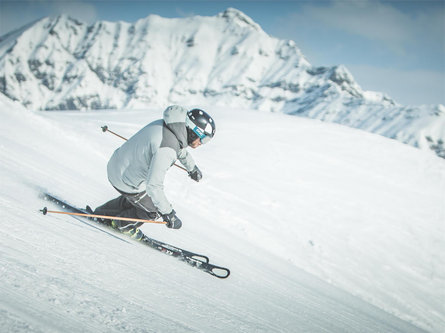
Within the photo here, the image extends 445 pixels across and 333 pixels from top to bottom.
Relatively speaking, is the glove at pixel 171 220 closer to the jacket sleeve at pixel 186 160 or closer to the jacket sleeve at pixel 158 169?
the jacket sleeve at pixel 158 169

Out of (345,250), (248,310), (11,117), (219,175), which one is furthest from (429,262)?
(11,117)

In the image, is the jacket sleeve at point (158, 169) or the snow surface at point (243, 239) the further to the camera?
the jacket sleeve at point (158, 169)

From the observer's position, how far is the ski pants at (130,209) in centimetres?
440

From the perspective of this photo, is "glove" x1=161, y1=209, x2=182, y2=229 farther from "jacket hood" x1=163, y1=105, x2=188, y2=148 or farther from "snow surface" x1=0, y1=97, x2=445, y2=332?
"jacket hood" x1=163, y1=105, x2=188, y2=148

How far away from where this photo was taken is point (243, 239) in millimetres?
8719

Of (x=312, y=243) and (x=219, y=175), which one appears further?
(x=219, y=175)

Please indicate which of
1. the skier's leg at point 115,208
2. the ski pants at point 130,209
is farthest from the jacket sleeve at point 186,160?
the skier's leg at point 115,208

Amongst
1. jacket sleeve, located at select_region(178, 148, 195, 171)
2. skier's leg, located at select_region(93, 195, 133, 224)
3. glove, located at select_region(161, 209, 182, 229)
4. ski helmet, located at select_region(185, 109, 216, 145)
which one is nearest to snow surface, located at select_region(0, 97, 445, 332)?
glove, located at select_region(161, 209, 182, 229)

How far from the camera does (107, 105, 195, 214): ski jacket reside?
3643mm

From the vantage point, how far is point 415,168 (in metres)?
20.6

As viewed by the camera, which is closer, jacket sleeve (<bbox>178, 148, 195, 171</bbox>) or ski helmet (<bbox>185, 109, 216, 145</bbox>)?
ski helmet (<bbox>185, 109, 216, 145</bbox>)

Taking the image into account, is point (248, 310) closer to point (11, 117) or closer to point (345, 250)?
point (345, 250)

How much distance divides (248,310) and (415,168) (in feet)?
70.3

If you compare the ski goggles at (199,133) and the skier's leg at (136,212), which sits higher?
the ski goggles at (199,133)
